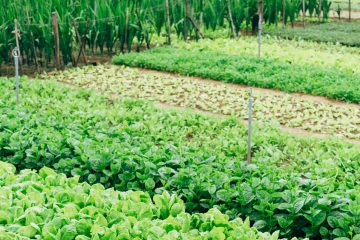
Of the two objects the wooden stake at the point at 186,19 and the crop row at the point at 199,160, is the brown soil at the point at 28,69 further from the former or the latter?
the crop row at the point at 199,160

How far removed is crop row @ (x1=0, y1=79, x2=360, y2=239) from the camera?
4656 mm

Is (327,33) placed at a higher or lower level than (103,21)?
lower

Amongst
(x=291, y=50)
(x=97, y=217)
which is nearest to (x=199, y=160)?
(x=97, y=217)

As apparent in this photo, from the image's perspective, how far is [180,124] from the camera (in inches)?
299

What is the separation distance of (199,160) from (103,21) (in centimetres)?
646

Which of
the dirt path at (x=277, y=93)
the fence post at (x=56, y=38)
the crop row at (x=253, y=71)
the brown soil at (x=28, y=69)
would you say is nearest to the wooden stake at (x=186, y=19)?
the crop row at (x=253, y=71)

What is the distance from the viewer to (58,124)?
22.0ft

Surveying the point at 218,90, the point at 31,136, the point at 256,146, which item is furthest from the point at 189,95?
the point at 31,136

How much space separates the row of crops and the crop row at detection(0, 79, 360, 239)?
2.63m

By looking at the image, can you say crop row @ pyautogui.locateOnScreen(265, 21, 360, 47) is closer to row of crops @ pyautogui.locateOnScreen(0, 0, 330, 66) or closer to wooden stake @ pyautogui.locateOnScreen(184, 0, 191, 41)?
row of crops @ pyautogui.locateOnScreen(0, 0, 330, 66)

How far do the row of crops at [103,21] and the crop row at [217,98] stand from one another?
25.4 inches

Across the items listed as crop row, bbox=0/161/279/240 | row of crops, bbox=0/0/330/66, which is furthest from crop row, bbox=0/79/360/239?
row of crops, bbox=0/0/330/66

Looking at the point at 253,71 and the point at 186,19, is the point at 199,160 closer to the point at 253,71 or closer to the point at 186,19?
the point at 253,71

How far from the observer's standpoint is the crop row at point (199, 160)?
4.66 m
